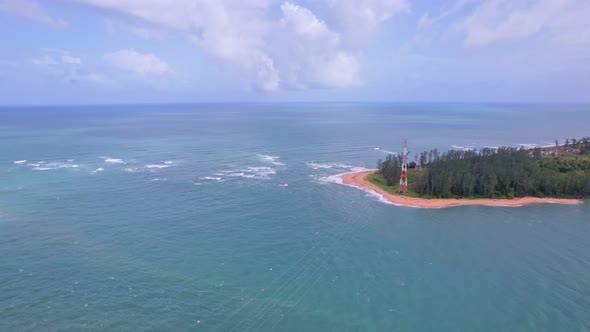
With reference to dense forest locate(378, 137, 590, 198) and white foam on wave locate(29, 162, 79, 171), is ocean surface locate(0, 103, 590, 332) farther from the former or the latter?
dense forest locate(378, 137, 590, 198)

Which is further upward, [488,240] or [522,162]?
[522,162]

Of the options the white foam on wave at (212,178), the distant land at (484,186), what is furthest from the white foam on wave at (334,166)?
the white foam on wave at (212,178)

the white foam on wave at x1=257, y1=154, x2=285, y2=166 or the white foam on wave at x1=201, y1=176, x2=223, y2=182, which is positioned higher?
the white foam on wave at x1=257, y1=154, x2=285, y2=166

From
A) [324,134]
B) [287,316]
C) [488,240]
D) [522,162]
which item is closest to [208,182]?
[287,316]

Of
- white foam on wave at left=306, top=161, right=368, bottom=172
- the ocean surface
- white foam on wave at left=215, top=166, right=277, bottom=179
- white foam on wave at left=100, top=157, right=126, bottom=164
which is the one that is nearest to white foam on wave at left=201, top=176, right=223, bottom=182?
the ocean surface

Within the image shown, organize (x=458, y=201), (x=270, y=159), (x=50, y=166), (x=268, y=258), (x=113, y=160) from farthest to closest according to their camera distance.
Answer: (x=270, y=159)
(x=113, y=160)
(x=50, y=166)
(x=458, y=201)
(x=268, y=258)

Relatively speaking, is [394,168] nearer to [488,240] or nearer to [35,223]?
[488,240]

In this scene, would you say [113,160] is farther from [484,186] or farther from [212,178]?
[484,186]

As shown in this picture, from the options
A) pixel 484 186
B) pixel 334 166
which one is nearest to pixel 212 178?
pixel 334 166
